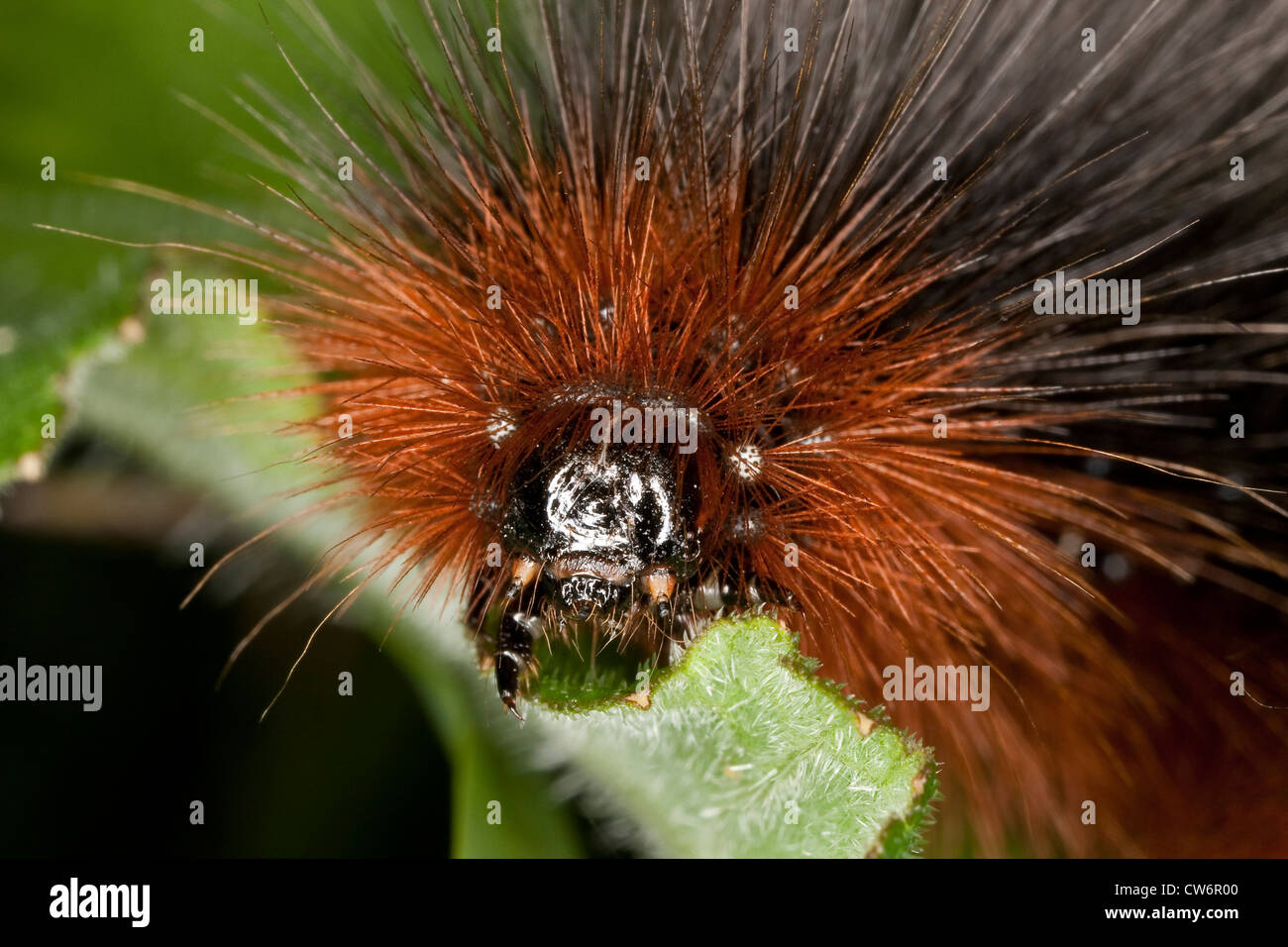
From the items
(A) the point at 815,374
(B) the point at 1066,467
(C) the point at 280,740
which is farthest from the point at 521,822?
(B) the point at 1066,467

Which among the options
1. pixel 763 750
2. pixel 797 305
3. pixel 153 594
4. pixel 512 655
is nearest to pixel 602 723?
pixel 512 655

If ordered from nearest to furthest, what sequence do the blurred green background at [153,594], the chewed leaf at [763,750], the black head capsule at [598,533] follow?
the chewed leaf at [763,750] < the black head capsule at [598,533] < the blurred green background at [153,594]

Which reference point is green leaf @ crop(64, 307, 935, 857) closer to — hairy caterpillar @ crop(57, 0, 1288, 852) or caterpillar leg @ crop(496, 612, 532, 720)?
caterpillar leg @ crop(496, 612, 532, 720)

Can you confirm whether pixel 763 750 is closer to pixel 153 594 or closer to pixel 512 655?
pixel 512 655

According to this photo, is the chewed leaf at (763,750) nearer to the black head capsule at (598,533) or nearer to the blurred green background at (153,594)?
the black head capsule at (598,533)

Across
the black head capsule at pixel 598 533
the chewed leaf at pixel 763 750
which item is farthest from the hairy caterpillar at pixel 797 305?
the chewed leaf at pixel 763 750
